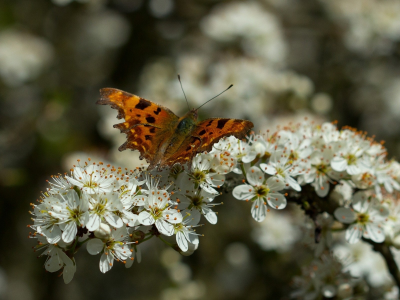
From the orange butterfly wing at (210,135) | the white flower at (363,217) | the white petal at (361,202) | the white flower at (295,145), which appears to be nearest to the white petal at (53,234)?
the orange butterfly wing at (210,135)

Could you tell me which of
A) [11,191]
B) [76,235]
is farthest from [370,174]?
[11,191]

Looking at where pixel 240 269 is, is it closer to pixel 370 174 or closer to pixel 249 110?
pixel 249 110

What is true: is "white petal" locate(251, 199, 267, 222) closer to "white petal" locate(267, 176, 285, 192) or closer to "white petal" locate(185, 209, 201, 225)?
"white petal" locate(267, 176, 285, 192)

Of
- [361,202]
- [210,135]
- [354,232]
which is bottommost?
[354,232]

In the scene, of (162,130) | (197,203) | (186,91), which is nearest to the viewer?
(197,203)

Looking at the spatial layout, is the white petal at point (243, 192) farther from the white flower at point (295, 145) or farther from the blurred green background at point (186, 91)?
the blurred green background at point (186, 91)

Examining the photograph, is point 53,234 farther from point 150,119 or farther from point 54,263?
point 150,119

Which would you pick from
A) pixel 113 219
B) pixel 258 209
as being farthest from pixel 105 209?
pixel 258 209
